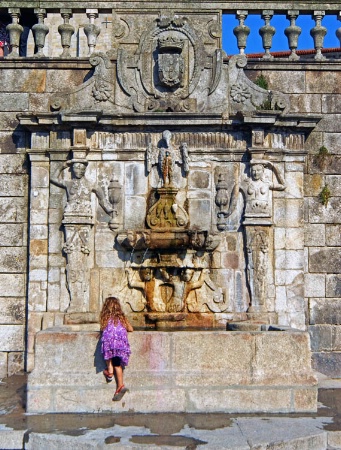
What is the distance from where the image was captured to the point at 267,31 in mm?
12602

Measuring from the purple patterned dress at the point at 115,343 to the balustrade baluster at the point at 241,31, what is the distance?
236 inches

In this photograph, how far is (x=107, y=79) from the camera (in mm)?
12180

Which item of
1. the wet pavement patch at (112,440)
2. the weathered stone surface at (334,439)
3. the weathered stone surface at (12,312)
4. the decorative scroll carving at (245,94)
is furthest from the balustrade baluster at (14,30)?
the weathered stone surface at (334,439)

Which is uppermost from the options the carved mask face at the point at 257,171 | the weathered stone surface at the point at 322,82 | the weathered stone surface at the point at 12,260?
the weathered stone surface at the point at 322,82

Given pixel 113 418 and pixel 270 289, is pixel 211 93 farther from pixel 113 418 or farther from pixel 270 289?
pixel 113 418

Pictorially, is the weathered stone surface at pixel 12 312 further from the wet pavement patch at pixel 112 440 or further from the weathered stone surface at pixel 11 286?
the wet pavement patch at pixel 112 440

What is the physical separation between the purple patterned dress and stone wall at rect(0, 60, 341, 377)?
3198 millimetres

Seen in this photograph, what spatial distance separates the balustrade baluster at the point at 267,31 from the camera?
41.3 feet

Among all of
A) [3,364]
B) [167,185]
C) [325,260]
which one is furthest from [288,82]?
[3,364]

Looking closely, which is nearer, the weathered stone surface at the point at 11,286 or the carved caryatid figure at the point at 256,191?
the carved caryatid figure at the point at 256,191

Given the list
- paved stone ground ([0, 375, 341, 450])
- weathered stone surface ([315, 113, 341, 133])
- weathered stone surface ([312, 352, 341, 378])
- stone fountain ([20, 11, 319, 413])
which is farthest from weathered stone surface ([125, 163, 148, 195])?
paved stone ground ([0, 375, 341, 450])

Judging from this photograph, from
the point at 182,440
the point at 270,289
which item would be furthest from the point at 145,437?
the point at 270,289

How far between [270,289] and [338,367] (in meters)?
1.72

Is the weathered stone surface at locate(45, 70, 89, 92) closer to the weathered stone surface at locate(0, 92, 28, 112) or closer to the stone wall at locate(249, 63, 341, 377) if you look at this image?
the weathered stone surface at locate(0, 92, 28, 112)
